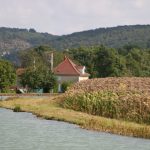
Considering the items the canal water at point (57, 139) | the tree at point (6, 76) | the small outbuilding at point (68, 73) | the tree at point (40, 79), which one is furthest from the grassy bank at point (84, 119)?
the small outbuilding at point (68, 73)

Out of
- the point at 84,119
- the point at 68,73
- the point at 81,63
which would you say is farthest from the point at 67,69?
the point at 84,119

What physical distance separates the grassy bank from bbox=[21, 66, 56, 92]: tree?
153 feet

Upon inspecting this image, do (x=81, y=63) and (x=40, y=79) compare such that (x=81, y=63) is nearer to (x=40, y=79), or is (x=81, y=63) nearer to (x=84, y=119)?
(x=40, y=79)

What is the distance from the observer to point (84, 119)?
132 ft

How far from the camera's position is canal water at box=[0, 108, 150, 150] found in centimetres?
2730

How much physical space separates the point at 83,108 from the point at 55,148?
2156cm

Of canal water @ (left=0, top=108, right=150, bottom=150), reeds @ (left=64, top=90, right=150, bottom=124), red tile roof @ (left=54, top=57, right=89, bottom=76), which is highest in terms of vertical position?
red tile roof @ (left=54, top=57, right=89, bottom=76)

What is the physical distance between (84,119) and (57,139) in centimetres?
1015

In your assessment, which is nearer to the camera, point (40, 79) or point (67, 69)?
point (40, 79)

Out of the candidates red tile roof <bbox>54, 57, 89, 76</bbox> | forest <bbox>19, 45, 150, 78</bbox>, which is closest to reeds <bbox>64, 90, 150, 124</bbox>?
red tile roof <bbox>54, 57, 89, 76</bbox>

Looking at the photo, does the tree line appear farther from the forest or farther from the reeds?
the reeds

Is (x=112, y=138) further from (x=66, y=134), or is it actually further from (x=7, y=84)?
(x=7, y=84)

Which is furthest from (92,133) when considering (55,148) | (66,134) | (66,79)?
(66,79)

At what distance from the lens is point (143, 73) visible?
16912 centimetres
